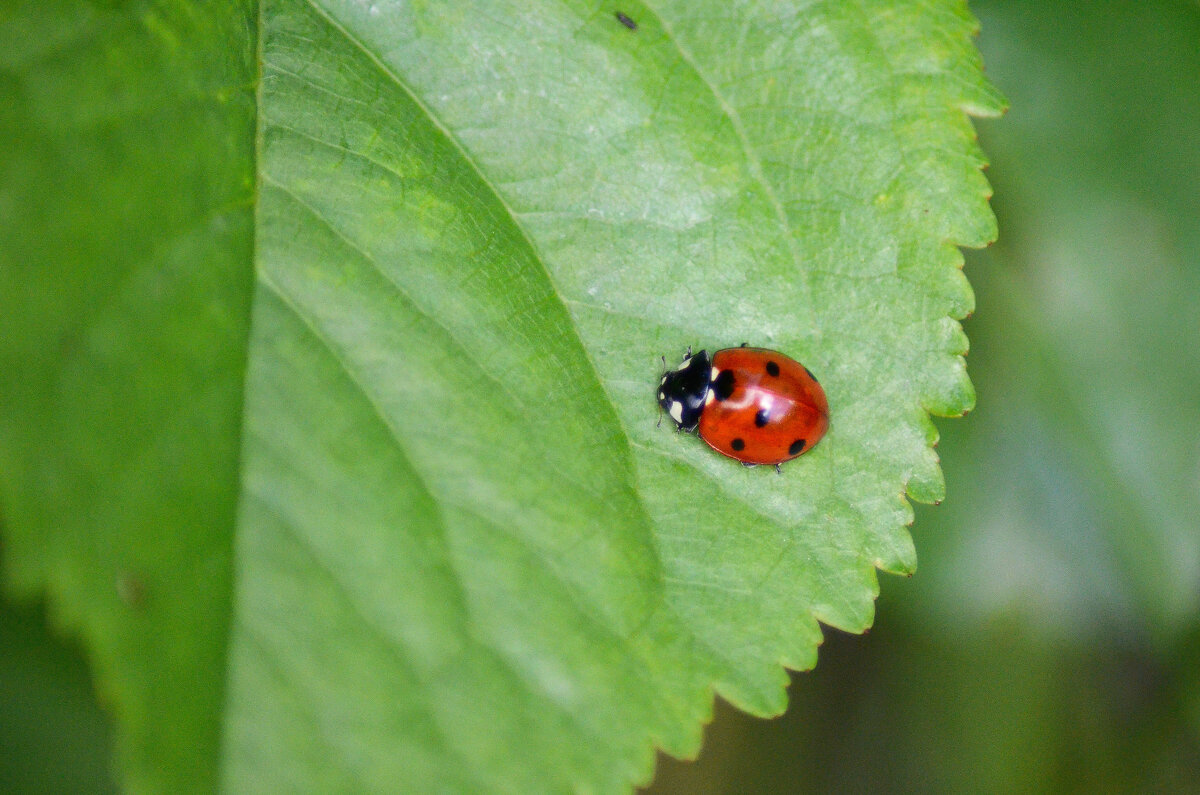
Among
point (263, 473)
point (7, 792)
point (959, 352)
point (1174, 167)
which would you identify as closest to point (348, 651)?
point (263, 473)

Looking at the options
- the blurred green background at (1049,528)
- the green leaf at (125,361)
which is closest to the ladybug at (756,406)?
the green leaf at (125,361)

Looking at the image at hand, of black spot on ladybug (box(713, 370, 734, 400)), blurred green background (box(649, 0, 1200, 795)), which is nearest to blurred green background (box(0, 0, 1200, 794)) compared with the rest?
blurred green background (box(649, 0, 1200, 795))

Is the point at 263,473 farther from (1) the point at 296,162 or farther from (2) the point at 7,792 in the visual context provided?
(2) the point at 7,792

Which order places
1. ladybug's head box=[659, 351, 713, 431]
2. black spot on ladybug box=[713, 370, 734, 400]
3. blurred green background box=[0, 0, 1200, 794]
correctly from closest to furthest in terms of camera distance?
ladybug's head box=[659, 351, 713, 431] < black spot on ladybug box=[713, 370, 734, 400] < blurred green background box=[0, 0, 1200, 794]

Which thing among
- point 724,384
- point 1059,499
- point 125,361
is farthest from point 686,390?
point 1059,499

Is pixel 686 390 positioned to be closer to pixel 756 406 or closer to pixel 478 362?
pixel 756 406

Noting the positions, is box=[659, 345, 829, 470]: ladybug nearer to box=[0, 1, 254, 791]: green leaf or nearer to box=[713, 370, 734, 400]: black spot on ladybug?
box=[713, 370, 734, 400]: black spot on ladybug
